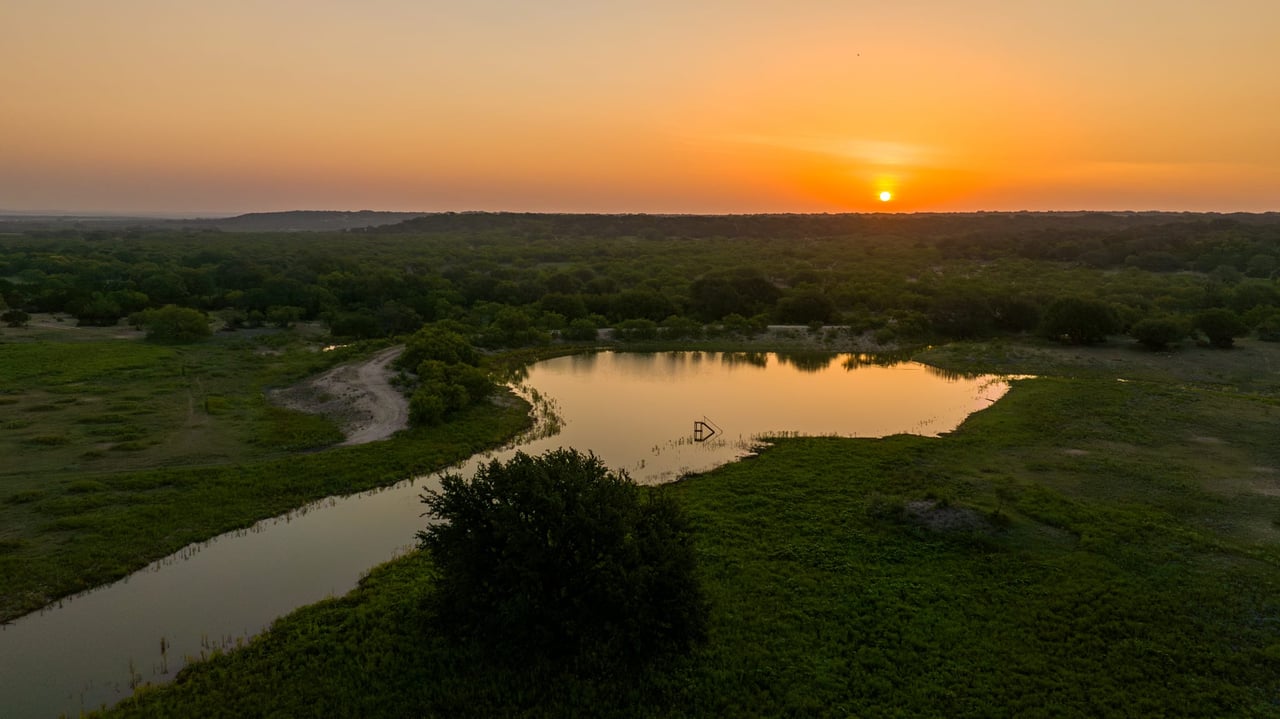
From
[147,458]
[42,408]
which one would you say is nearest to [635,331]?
[147,458]

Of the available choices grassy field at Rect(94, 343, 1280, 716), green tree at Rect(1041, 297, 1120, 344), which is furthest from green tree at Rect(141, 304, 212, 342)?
green tree at Rect(1041, 297, 1120, 344)

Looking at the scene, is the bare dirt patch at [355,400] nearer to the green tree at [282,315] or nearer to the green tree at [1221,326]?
the green tree at [282,315]

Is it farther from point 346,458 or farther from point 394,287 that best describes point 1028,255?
point 346,458

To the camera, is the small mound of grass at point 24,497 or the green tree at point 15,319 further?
the green tree at point 15,319

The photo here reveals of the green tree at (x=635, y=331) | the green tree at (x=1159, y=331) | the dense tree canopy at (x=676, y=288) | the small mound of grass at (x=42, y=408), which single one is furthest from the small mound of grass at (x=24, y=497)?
the green tree at (x=1159, y=331)

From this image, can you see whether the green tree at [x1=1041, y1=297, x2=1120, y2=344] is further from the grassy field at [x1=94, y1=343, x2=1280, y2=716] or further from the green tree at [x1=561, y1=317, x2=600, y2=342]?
the green tree at [x1=561, y1=317, x2=600, y2=342]

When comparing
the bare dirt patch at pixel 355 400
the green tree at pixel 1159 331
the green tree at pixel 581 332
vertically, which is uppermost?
the green tree at pixel 1159 331

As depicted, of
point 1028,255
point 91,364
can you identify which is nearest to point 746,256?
point 1028,255
